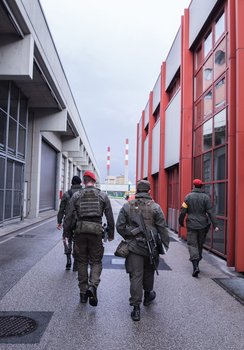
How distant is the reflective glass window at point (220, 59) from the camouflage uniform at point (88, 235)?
232 inches

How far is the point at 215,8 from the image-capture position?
9781mm

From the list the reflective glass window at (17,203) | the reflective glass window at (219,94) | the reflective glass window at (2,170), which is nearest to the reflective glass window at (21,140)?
the reflective glass window at (17,203)

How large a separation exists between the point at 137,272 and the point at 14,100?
41.9 feet

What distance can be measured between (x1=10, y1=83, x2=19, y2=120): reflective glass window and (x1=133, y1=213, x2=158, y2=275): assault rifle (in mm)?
12072

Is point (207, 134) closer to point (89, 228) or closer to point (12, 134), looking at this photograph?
point (89, 228)

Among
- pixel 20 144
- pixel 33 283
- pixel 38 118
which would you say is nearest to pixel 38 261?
pixel 33 283

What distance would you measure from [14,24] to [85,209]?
7.81m

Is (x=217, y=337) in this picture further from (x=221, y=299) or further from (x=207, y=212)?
(x=207, y=212)

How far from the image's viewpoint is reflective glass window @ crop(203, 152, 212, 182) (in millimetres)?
10188

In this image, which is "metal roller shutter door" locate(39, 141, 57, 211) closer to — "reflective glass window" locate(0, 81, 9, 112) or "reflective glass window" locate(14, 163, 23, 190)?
"reflective glass window" locate(14, 163, 23, 190)

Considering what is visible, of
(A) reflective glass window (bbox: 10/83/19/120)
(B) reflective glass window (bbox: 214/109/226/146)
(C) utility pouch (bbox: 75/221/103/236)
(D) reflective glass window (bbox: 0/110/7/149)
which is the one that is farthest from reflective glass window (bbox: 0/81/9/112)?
(C) utility pouch (bbox: 75/221/103/236)

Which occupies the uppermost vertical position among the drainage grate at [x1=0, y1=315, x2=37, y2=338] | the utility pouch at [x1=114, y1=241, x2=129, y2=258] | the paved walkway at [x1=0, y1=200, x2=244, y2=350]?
the utility pouch at [x1=114, y1=241, x2=129, y2=258]

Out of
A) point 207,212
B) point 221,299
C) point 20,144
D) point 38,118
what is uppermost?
point 38,118

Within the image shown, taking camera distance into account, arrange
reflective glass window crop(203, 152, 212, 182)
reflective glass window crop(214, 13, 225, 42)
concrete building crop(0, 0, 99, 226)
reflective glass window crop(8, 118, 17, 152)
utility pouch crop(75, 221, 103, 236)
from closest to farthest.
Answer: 1. utility pouch crop(75, 221, 103, 236)
2. reflective glass window crop(214, 13, 225, 42)
3. reflective glass window crop(203, 152, 212, 182)
4. concrete building crop(0, 0, 99, 226)
5. reflective glass window crop(8, 118, 17, 152)
